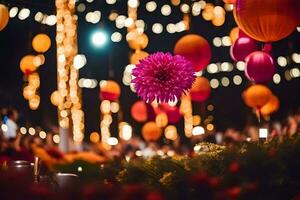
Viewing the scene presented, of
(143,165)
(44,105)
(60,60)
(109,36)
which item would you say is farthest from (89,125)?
(143,165)

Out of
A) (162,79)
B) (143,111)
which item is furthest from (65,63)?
(162,79)

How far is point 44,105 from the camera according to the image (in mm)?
16562

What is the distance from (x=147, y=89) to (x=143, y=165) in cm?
125

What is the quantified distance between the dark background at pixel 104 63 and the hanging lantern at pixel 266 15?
8.59 m

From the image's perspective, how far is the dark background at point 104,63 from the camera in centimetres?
1465

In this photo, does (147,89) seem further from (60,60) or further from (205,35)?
(205,35)

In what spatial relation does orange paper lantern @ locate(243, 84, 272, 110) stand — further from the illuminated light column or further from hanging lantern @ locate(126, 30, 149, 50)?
the illuminated light column

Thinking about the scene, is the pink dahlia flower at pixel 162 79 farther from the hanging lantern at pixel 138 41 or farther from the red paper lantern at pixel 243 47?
the hanging lantern at pixel 138 41

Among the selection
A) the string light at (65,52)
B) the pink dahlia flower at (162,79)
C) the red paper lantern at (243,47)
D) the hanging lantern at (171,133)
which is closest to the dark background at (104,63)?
the hanging lantern at (171,133)

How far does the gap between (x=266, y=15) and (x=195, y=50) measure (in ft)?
4.82

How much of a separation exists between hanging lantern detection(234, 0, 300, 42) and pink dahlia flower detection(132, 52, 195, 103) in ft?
3.95

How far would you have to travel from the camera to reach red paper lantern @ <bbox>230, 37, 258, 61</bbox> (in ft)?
19.7

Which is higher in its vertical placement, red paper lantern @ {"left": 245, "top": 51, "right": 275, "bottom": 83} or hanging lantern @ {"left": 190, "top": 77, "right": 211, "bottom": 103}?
red paper lantern @ {"left": 245, "top": 51, "right": 275, "bottom": 83}

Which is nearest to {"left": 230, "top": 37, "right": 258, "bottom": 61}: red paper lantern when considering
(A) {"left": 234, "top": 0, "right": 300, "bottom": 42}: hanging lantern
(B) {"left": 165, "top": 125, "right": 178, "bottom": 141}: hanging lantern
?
(A) {"left": 234, "top": 0, "right": 300, "bottom": 42}: hanging lantern
